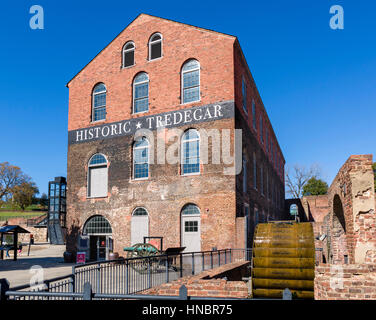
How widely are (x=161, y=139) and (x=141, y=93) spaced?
3451 mm

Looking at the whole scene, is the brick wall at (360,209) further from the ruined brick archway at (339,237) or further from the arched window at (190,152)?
the arched window at (190,152)

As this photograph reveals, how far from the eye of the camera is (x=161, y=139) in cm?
2062

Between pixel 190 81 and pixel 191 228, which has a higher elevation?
pixel 190 81

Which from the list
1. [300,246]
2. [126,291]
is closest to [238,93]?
[300,246]

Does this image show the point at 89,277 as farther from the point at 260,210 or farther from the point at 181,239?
the point at 260,210

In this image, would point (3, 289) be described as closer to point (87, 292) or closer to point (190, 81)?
point (87, 292)

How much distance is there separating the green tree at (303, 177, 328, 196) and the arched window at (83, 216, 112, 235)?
4587 centimetres

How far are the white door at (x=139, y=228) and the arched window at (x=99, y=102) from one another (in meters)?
6.97

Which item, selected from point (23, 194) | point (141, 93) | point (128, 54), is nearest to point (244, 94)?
point (141, 93)

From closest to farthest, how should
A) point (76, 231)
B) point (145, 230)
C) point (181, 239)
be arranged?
1. point (181, 239)
2. point (145, 230)
3. point (76, 231)

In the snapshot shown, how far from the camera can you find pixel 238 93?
1977cm

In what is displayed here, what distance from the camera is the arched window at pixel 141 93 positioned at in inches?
861

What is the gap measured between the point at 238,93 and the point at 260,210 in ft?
32.4

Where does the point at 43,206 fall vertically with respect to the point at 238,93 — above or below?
below
